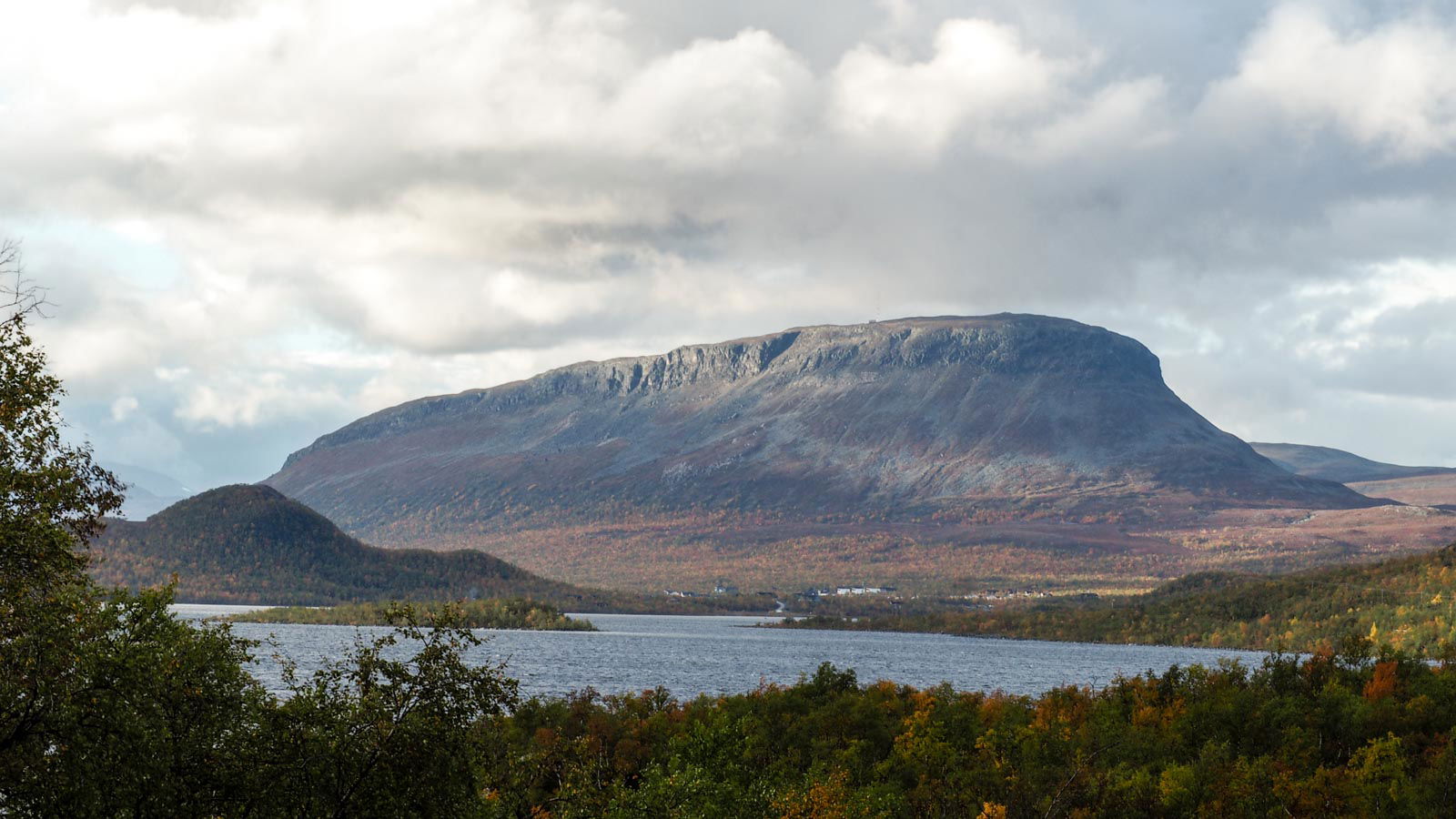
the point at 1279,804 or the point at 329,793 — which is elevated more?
the point at 329,793

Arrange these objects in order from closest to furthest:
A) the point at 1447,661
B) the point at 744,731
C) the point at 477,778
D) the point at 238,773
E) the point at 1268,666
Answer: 1. the point at 238,773
2. the point at 477,778
3. the point at 744,731
4. the point at 1268,666
5. the point at 1447,661

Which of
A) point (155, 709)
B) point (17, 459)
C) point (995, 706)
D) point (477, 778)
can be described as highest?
point (17, 459)

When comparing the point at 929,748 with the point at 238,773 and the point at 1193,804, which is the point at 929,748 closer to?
the point at 1193,804

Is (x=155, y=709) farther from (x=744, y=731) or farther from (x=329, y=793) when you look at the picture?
(x=744, y=731)

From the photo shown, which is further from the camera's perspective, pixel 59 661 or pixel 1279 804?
pixel 1279 804

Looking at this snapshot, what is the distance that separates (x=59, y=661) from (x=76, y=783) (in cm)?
268

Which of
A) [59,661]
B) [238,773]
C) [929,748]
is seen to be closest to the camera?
[59,661]

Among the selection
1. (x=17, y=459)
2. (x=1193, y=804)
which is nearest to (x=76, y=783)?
(x=17, y=459)

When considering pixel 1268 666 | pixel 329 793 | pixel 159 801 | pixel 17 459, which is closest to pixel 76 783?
pixel 159 801

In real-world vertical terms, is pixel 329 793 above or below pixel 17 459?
below

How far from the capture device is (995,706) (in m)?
118

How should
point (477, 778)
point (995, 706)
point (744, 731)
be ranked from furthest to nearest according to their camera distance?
point (995, 706), point (744, 731), point (477, 778)

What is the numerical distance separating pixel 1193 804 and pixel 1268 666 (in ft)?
181

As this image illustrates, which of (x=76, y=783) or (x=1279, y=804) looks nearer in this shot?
(x=76, y=783)
